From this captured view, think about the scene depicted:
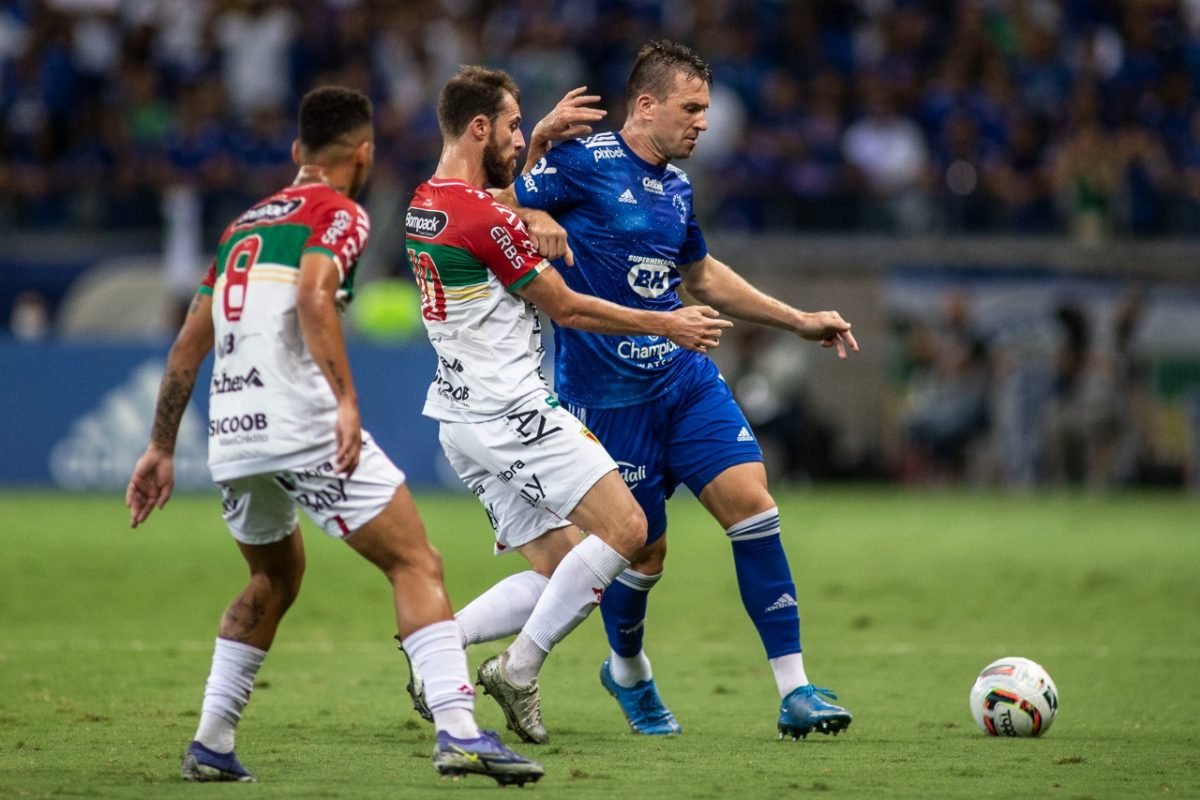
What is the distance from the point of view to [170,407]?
6.29 metres

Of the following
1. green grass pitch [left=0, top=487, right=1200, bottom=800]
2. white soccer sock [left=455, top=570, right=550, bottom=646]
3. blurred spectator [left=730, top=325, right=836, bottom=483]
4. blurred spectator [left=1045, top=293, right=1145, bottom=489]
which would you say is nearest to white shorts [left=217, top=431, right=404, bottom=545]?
green grass pitch [left=0, top=487, right=1200, bottom=800]

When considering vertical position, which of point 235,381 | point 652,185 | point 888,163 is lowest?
point 888,163

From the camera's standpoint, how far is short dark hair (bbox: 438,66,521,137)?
7.18 metres

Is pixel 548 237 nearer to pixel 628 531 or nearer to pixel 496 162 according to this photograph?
pixel 496 162

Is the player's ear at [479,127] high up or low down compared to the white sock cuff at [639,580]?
up

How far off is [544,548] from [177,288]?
1490 cm

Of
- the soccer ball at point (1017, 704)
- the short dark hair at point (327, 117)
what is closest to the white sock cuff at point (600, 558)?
the soccer ball at point (1017, 704)

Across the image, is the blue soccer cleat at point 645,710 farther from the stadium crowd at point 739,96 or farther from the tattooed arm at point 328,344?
the stadium crowd at point 739,96

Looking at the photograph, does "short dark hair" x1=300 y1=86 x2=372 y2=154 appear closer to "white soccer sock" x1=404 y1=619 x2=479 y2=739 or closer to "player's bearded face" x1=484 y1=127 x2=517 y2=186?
"player's bearded face" x1=484 y1=127 x2=517 y2=186

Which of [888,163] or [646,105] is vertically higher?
[646,105]

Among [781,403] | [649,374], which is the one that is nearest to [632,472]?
[649,374]

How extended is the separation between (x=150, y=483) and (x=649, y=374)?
2.37 metres

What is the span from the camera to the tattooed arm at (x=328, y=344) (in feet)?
19.4

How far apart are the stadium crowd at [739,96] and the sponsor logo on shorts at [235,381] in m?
15.5
